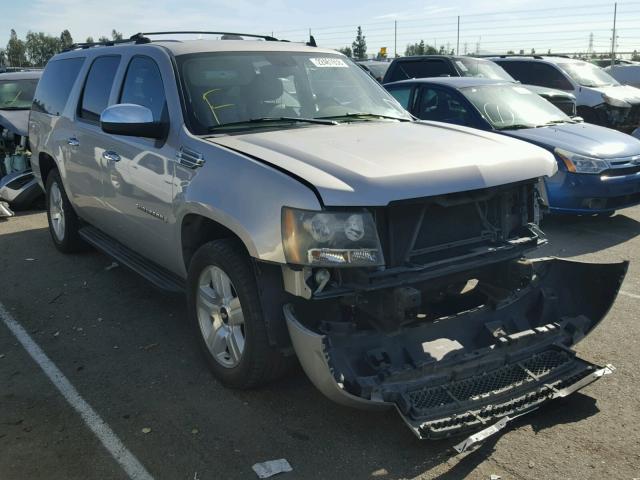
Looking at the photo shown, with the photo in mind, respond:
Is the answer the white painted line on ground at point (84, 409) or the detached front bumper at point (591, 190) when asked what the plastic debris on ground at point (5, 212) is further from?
the detached front bumper at point (591, 190)

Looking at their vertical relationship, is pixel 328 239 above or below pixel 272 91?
below

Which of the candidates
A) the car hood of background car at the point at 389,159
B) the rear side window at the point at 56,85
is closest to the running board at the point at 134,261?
the car hood of background car at the point at 389,159

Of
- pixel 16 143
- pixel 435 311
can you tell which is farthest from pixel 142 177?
pixel 16 143

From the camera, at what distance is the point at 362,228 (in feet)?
10.3

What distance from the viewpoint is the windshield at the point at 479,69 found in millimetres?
12156

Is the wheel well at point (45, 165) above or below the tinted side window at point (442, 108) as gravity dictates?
below

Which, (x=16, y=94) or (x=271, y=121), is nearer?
(x=271, y=121)

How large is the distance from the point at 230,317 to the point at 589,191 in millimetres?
4977

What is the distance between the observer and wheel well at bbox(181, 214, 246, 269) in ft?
12.7

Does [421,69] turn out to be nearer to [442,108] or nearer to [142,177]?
[442,108]

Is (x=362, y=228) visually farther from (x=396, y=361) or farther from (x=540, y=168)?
(x=540, y=168)

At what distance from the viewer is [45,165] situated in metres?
7.00

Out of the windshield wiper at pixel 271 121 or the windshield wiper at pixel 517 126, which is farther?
the windshield wiper at pixel 517 126

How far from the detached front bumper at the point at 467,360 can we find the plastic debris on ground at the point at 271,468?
0.40m
